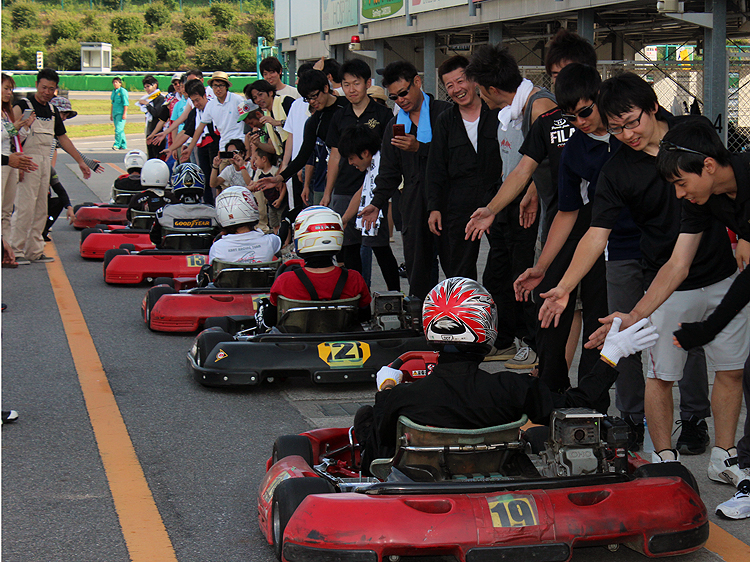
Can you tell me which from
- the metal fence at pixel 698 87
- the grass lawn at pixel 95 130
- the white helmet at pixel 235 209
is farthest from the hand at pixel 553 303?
the grass lawn at pixel 95 130

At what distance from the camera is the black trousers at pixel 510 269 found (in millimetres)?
6984

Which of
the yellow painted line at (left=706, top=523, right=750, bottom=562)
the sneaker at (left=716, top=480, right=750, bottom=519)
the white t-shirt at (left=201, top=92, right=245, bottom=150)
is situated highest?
the white t-shirt at (left=201, top=92, right=245, bottom=150)

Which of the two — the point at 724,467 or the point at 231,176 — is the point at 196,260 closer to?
the point at 231,176

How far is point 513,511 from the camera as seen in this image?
11.2ft

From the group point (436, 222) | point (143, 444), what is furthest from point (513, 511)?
point (436, 222)

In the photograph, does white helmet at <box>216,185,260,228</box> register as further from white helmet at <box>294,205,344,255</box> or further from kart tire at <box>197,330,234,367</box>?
kart tire at <box>197,330,234,367</box>

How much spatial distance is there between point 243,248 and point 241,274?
23 cm

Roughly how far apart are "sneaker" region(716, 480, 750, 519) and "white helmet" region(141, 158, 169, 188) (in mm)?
10070

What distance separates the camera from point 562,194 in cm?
525

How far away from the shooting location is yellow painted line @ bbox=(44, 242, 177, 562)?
3926 millimetres

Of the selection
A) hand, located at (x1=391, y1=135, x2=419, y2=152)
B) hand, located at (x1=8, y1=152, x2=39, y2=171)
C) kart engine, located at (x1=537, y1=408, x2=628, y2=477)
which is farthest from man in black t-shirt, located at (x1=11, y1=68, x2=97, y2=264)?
kart engine, located at (x1=537, y1=408, x2=628, y2=477)

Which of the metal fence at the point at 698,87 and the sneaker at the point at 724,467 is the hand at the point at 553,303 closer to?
the sneaker at the point at 724,467

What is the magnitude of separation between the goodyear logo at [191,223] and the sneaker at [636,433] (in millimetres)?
6569

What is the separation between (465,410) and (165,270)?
696 centimetres
